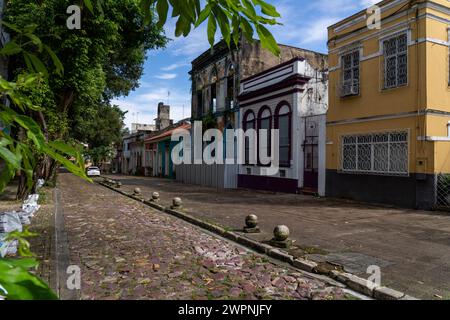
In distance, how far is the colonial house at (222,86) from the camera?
21750 mm

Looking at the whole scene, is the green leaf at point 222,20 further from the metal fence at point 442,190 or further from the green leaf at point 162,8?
the metal fence at point 442,190

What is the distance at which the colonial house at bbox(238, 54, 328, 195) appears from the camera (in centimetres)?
1656

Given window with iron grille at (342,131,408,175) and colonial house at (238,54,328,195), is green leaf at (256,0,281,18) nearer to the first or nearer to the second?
window with iron grille at (342,131,408,175)

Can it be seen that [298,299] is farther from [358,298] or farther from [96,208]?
[96,208]

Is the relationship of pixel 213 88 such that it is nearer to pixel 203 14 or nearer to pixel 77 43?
pixel 77 43

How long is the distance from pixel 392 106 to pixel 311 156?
4591 millimetres

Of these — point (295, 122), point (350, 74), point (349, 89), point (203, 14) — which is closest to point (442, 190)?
point (349, 89)

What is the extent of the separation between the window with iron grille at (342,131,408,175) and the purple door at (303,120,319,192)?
5.22ft

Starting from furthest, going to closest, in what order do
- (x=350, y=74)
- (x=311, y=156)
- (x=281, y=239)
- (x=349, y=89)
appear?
(x=311, y=156) → (x=350, y=74) → (x=349, y=89) → (x=281, y=239)

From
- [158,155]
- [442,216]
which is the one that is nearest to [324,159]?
[442,216]

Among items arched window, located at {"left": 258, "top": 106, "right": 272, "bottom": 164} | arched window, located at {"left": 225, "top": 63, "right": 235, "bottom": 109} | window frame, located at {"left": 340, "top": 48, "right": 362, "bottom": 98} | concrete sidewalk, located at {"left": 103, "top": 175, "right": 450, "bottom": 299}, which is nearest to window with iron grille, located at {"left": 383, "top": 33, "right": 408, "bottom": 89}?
window frame, located at {"left": 340, "top": 48, "right": 362, "bottom": 98}

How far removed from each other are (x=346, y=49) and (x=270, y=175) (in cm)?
707

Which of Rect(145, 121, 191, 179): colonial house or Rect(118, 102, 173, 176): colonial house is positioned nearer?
Rect(145, 121, 191, 179): colonial house

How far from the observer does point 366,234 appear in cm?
794
